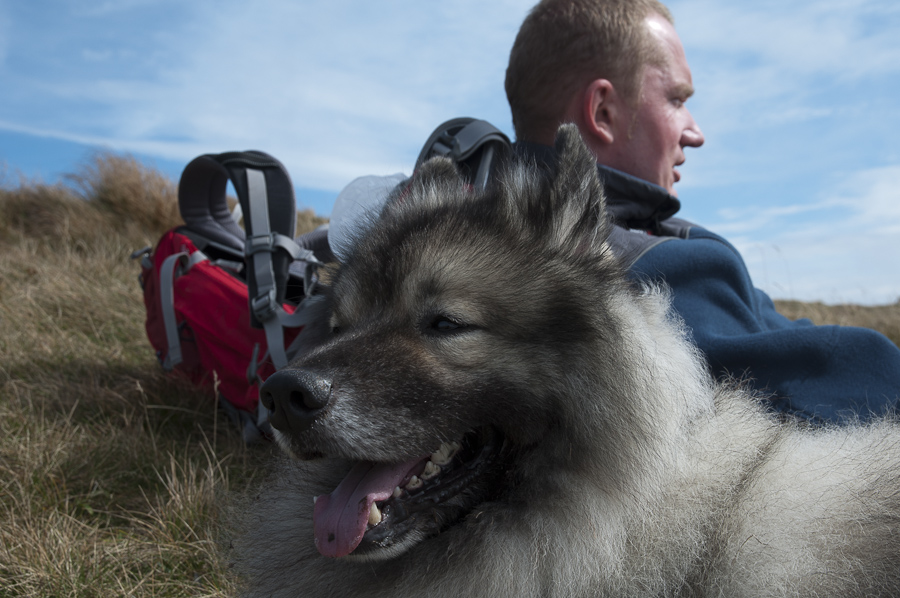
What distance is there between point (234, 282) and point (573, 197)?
8.82 ft

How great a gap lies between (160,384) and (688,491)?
12.9 ft

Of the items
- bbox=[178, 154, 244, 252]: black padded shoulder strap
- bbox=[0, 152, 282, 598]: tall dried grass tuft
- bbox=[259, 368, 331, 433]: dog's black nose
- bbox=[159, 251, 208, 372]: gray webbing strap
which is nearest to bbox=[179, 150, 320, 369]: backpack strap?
bbox=[178, 154, 244, 252]: black padded shoulder strap

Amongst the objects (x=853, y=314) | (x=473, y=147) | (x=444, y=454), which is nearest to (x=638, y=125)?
(x=473, y=147)

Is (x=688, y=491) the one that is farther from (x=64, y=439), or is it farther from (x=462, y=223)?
(x=64, y=439)

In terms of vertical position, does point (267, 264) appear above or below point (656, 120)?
below

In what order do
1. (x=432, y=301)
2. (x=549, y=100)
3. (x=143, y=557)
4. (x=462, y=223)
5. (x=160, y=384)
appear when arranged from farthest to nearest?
(x=160, y=384) → (x=549, y=100) → (x=143, y=557) → (x=462, y=223) → (x=432, y=301)

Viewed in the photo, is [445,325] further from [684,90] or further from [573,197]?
[684,90]

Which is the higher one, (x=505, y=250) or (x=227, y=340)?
(x=505, y=250)

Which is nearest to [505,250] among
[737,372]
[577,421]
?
[577,421]

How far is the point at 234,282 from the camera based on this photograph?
4090mm

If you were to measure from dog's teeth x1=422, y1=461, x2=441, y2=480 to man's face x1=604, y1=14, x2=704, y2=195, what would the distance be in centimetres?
239

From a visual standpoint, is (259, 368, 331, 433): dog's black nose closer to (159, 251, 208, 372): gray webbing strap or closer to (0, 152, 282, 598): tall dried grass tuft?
(0, 152, 282, 598): tall dried grass tuft

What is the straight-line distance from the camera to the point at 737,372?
253cm

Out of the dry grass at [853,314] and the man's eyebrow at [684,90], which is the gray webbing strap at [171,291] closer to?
the man's eyebrow at [684,90]
